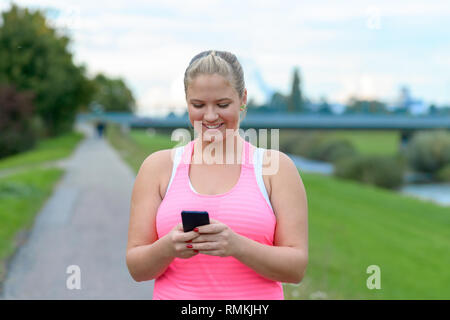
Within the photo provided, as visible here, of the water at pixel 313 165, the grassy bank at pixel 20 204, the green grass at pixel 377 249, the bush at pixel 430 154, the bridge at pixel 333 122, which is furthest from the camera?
the bridge at pixel 333 122

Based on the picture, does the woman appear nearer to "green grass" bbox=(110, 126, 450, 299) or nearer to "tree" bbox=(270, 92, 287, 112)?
"green grass" bbox=(110, 126, 450, 299)

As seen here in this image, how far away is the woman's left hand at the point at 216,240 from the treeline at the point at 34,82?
28.0 meters

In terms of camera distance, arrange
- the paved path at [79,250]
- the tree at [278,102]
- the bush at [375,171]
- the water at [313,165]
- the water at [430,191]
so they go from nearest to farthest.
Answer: the paved path at [79,250], the water at [430,191], the bush at [375,171], the water at [313,165], the tree at [278,102]

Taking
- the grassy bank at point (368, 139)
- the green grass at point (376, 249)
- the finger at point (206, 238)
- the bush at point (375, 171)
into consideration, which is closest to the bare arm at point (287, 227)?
the finger at point (206, 238)

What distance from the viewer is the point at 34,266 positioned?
7020mm

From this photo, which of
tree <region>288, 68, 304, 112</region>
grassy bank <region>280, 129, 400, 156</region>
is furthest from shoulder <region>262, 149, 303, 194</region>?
tree <region>288, 68, 304, 112</region>

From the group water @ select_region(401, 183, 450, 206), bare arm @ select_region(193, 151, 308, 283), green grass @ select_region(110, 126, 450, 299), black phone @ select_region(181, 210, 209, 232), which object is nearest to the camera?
black phone @ select_region(181, 210, 209, 232)

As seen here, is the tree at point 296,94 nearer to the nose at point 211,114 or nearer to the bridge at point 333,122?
the bridge at point 333,122

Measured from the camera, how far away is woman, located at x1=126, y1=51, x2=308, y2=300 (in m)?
1.93

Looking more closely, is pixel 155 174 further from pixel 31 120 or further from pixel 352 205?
pixel 31 120

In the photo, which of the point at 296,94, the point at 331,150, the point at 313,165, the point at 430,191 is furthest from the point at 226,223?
the point at 296,94

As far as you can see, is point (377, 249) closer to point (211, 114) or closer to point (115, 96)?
point (211, 114)

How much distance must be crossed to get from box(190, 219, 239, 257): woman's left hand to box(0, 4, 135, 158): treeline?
27991 millimetres

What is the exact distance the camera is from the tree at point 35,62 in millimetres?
36750
